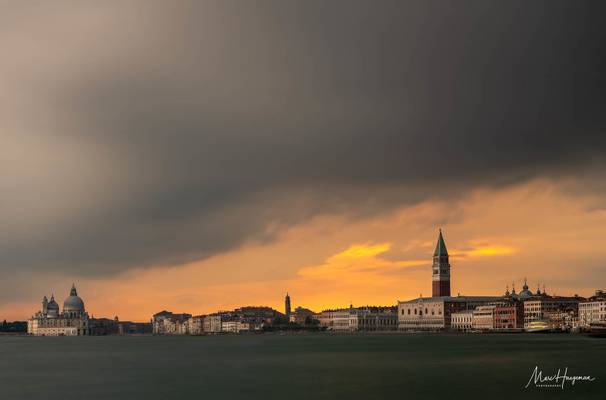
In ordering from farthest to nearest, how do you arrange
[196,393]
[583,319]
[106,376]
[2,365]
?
1. [583,319]
2. [2,365]
3. [106,376]
4. [196,393]

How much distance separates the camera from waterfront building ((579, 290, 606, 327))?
184 m

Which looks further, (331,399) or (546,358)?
(546,358)

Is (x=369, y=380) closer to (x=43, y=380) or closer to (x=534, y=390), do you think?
(x=534, y=390)

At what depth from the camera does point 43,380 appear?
63375 mm

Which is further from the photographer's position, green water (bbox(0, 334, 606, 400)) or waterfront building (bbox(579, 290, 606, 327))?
waterfront building (bbox(579, 290, 606, 327))

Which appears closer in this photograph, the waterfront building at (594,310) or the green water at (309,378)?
the green water at (309,378)

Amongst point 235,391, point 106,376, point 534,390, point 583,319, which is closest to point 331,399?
point 235,391

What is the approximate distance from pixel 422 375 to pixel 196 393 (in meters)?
18.2

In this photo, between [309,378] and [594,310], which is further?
[594,310]

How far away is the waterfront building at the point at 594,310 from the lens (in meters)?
184

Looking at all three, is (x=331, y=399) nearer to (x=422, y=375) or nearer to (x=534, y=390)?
(x=534, y=390)

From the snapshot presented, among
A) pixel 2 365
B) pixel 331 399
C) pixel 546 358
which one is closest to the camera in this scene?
pixel 331 399

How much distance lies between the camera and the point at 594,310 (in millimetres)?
189125

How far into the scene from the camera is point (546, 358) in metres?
77.8
